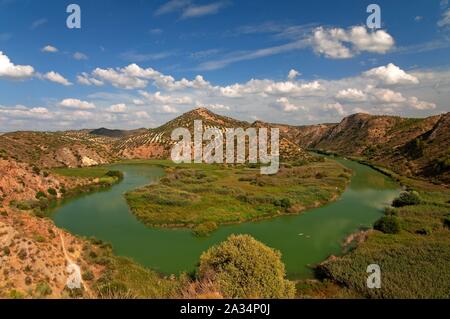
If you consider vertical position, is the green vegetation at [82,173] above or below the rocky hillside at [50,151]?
below

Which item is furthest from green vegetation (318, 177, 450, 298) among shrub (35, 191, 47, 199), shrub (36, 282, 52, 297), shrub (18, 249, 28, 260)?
shrub (35, 191, 47, 199)

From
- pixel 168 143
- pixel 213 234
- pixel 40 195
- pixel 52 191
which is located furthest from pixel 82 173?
pixel 168 143

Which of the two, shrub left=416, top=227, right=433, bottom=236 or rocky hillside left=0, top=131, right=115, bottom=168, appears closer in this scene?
shrub left=416, top=227, right=433, bottom=236

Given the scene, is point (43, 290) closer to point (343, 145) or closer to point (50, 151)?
point (50, 151)

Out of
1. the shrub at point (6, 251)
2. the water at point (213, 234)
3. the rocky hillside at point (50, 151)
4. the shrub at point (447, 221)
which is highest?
the rocky hillside at point (50, 151)

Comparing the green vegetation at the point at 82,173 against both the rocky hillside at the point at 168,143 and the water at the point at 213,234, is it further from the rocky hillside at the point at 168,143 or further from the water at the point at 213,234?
the rocky hillside at the point at 168,143

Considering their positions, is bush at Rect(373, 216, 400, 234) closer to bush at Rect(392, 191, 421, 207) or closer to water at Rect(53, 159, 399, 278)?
water at Rect(53, 159, 399, 278)

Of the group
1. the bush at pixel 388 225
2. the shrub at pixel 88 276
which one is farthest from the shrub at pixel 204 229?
the bush at pixel 388 225
